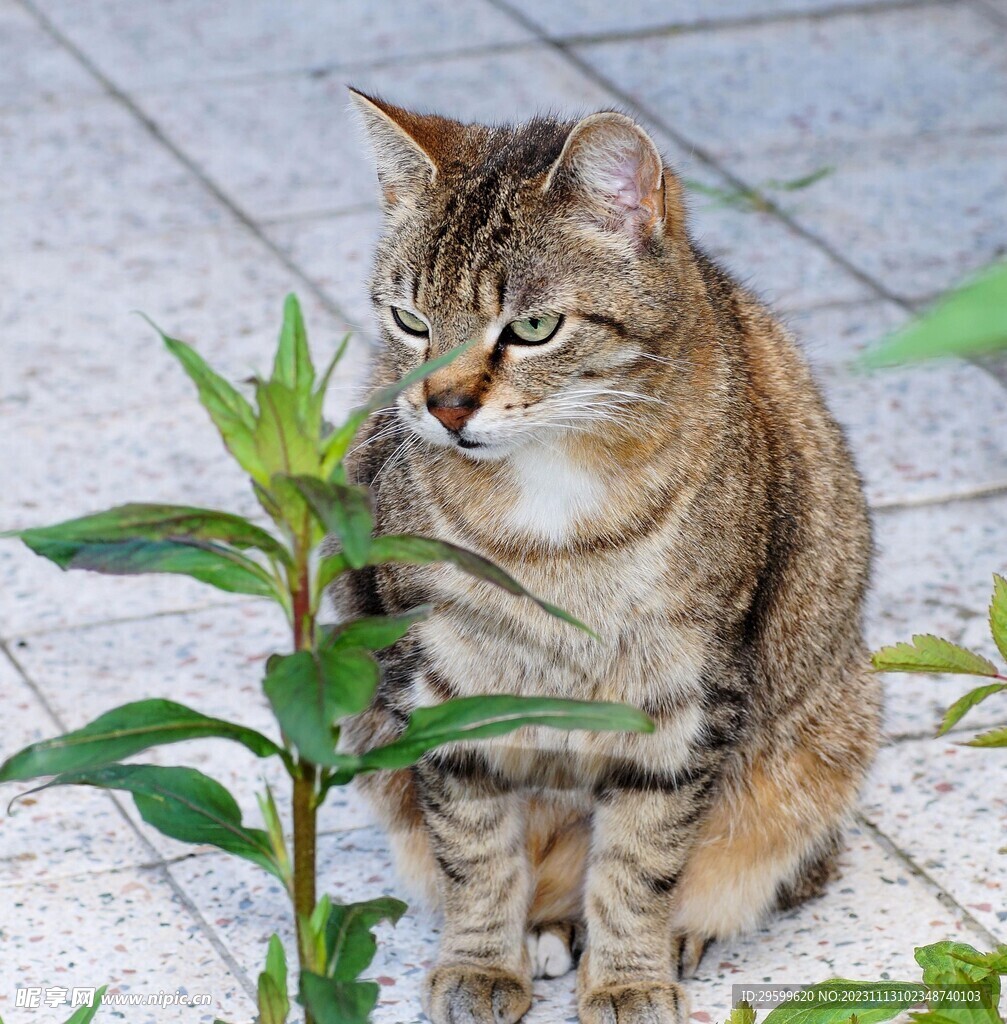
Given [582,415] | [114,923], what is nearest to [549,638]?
[582,415]

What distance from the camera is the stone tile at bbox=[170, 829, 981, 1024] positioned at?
2.86 m

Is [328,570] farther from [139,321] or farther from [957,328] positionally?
[139,321]

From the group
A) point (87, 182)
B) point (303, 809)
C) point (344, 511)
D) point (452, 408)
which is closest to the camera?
point (344, 511)

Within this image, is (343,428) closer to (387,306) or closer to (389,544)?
(389,544)

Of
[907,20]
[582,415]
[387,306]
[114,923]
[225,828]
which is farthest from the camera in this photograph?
[907,20]

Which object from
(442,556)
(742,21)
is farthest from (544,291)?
(742,21)

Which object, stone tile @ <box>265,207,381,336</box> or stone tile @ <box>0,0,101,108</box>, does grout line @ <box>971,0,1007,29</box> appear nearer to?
stone tile @ <box>265,207,381,336</box>

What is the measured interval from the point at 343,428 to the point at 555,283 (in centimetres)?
87

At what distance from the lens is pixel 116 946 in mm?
2883

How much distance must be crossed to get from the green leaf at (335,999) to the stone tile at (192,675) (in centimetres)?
139

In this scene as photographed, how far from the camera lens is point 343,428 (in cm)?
173

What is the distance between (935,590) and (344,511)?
8.27 feet

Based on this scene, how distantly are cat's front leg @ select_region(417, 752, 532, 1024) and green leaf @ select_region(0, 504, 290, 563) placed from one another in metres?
1.08

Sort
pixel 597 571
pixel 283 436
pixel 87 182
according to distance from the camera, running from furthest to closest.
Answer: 1. pixel 87 182
2. pixel 597 571
3. pixel 283 436
